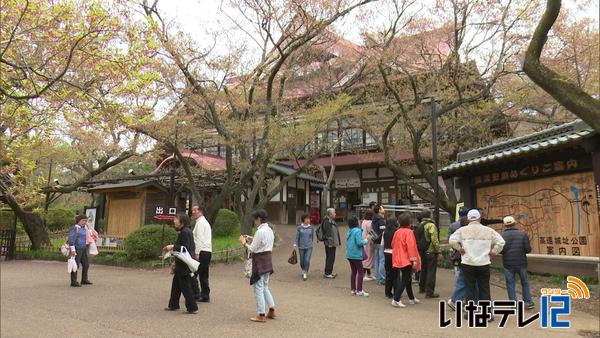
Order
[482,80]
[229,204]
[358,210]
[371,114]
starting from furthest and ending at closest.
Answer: [229,204]
[358,210]
[371,114]
[482,80]

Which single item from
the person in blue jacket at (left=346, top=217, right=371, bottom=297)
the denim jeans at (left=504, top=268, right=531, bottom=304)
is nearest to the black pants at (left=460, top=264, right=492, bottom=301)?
the denim jeans at (left=504, top=268, right=531, bottom=304)

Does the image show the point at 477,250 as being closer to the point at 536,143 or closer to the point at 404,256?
the point at 404,256

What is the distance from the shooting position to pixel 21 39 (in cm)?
778

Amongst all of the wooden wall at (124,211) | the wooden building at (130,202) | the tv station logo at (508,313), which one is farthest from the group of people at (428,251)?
the wooden wall at (124,211)

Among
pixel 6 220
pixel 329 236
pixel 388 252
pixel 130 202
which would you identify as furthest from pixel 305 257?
pixel 6 220

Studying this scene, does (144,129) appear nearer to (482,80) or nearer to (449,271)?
(449,271)

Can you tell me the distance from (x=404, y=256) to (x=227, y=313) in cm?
317

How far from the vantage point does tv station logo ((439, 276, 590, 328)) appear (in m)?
6.29

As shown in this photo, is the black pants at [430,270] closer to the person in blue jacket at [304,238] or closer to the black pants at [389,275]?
the black pants at [389,275]

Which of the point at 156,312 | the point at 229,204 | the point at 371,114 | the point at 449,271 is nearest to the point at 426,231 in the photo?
the point at 449,271

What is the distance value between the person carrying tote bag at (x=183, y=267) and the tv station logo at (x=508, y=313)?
3.95m

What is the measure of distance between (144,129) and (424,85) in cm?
973

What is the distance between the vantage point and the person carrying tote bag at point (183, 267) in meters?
Result: 6.65

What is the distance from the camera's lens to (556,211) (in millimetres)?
9805
